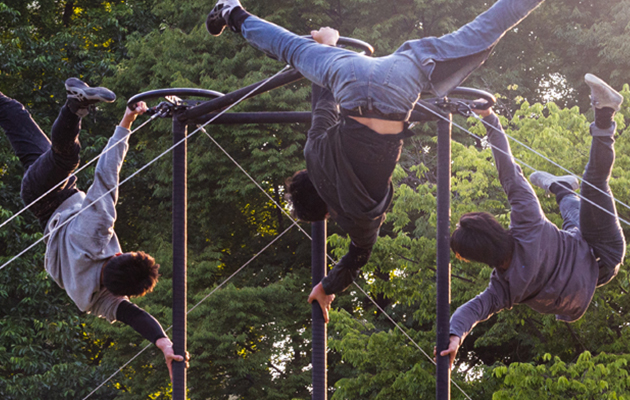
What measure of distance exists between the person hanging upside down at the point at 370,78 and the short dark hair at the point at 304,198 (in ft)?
1.55

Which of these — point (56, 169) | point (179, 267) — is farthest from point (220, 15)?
point (179, 267)

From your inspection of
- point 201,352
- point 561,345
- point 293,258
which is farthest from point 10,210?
point 561,345

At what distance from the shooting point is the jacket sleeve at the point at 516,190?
350 centimetres

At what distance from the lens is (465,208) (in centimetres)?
909

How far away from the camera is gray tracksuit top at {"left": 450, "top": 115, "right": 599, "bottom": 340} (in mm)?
3473

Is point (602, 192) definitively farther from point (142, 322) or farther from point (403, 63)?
point (142, 322)

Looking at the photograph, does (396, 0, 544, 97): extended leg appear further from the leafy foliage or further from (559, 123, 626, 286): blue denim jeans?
the leafy foliage

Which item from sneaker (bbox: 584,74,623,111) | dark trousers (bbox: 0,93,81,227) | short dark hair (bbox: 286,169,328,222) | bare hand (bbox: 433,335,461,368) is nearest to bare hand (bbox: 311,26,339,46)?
short dark hair (bbox: 286,169,328,222)

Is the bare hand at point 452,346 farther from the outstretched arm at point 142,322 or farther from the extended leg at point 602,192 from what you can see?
the outstretched arm at point 142,322

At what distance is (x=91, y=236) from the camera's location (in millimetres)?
3738

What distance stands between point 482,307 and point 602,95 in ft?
3.63

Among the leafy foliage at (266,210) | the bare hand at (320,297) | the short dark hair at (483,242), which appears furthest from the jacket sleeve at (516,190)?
the leafy foliage at (266,210)

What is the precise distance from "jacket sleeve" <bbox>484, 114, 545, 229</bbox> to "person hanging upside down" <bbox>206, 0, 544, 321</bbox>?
0.60 m

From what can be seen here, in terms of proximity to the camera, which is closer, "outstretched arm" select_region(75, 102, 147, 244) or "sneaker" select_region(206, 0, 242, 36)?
"sneaker" select_region(206, 0, 242, 36)
